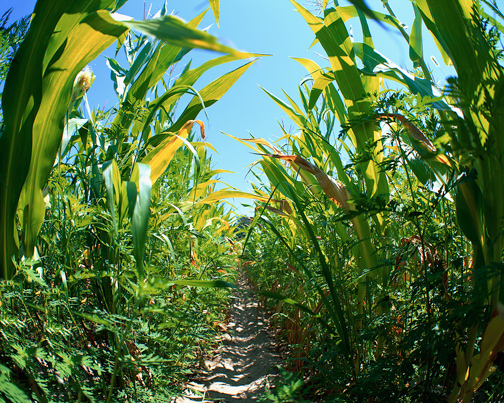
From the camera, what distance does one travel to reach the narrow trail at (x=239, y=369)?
117 centimetres

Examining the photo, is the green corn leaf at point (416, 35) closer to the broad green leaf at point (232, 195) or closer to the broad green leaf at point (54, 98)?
the broad green leaf at point (232, 195)

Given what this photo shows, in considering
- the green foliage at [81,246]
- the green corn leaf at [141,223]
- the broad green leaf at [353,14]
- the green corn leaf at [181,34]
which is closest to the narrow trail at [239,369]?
the green foliage at [81,246]

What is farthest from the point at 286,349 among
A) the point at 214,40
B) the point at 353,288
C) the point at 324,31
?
the point at 214,40

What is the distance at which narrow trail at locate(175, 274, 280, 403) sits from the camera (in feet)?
3.84

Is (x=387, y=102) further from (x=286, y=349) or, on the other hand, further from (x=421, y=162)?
(x=286, y=349)

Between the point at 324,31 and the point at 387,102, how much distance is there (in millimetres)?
409

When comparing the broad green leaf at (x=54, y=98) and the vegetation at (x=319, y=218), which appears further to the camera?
the broad green leaf at (x=54, y=98)

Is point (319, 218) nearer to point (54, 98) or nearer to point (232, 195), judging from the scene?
point (232, 195)

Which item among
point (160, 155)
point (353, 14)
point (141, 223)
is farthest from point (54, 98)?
point (353, 14)

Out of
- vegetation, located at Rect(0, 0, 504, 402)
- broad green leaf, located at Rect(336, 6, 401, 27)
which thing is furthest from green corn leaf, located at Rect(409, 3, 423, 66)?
broad green leaf, located at Rect(336, 6, 401, 27)

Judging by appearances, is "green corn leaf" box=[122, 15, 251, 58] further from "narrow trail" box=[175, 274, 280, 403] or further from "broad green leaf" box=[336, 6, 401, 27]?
"broad green leaf" box=[336, 6, 401, 27]

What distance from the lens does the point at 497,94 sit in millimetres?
547

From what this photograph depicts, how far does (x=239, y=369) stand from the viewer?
1.55m

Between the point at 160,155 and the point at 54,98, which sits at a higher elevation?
the point at 54,98
